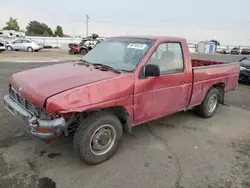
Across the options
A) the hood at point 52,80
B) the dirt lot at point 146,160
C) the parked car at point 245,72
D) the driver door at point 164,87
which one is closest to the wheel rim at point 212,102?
the dirt lot at point 146,160

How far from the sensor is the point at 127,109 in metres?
3.35

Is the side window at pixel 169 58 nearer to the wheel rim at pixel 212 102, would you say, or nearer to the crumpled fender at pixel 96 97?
the crumpled fender at pixel 96 97

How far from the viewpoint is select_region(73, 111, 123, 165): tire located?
2.98 m

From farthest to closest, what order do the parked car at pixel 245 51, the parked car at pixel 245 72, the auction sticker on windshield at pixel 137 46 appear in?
the parked car at pixel 245 51 → the parked car at pixel 245 72 → the auction sticker on windshield at pixel 137 46

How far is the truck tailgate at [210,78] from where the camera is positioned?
451cm

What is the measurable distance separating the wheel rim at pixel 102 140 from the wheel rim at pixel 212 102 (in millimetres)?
2947

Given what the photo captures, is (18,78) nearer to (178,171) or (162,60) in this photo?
(162,60)

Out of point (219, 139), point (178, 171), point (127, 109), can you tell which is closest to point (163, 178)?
point (178, 171)

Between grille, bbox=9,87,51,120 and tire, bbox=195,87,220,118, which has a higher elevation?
grille, bbox=9,87,51,120

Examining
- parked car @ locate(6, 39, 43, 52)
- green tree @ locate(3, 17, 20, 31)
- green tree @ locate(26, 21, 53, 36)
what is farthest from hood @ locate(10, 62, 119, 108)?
green tree @ locate(26, 21, 53, 36)

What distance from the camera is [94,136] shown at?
3158mm

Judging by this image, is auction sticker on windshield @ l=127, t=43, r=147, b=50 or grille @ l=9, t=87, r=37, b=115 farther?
auction sticker on windshield @ l=127, t=43, r=147, b=50

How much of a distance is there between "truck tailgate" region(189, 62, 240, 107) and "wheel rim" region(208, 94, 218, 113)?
382 mm

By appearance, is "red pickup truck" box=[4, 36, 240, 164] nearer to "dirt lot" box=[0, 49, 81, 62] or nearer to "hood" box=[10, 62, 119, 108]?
"hood" box=[10, 62, 119, 108]
